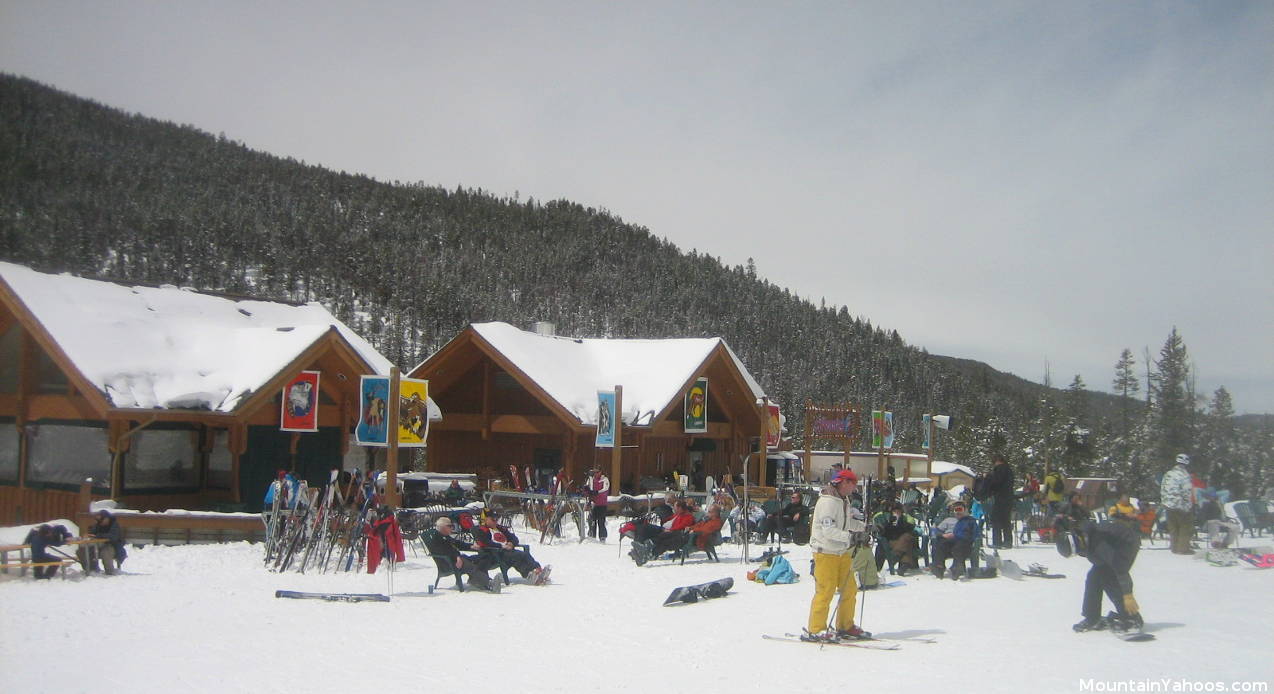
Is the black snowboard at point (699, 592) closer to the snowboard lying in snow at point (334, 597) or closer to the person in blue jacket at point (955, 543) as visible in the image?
the person in blue jacket at point (955, 543)

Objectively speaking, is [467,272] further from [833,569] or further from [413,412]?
[833,569]

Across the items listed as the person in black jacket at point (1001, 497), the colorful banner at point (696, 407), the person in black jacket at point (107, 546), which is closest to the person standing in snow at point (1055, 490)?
the person in black jacket at point (1001, 497)

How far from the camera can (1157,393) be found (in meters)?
14.1

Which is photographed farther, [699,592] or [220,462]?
[220,462]

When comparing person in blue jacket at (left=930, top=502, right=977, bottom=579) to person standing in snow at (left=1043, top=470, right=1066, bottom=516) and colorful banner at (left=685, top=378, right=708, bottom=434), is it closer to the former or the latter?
person standing in snow at (left=1043, top=470, right=1066, bottom=516)

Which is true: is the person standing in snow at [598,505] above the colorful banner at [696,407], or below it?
below

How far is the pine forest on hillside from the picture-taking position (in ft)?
144

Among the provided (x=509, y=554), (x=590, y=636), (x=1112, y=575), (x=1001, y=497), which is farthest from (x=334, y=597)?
(x=1001, y=497)

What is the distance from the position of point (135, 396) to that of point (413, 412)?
471cm

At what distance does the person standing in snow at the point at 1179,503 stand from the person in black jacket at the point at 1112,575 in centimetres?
565

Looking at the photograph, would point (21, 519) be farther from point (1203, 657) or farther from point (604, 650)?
point (1203, 657)

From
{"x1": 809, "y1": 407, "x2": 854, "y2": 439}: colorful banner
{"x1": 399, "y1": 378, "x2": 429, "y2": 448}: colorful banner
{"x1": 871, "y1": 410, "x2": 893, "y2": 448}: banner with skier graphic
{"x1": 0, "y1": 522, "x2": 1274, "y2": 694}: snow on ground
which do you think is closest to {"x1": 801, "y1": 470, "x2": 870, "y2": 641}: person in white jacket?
{"x1": 0, "y1": 522, "x2": 1274, "y2": 694}: snow on ground

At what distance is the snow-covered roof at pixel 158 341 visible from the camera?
51.8 ft

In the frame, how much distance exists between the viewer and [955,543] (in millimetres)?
11641
